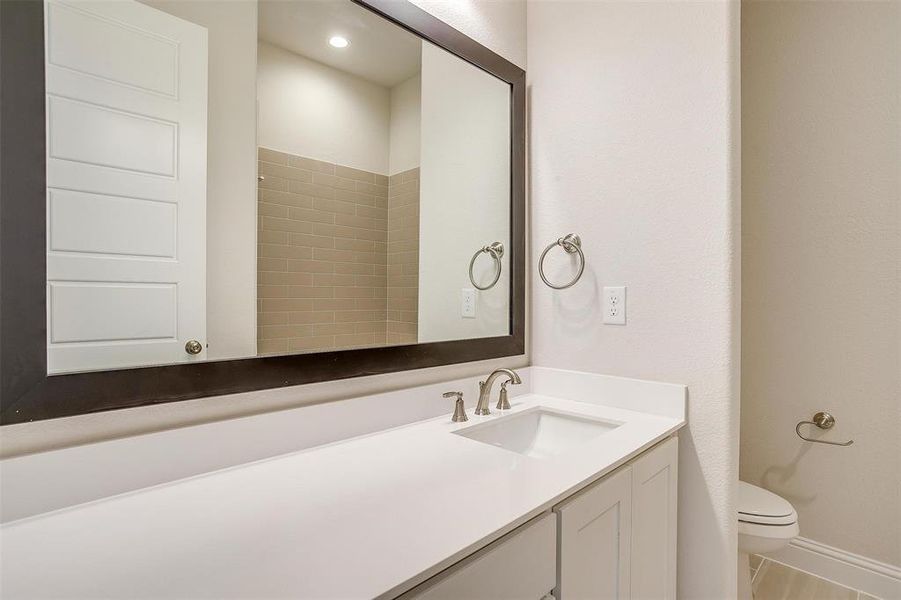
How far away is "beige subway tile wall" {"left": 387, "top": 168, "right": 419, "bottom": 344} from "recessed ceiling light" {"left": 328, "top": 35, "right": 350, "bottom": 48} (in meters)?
0.33

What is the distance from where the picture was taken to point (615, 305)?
1.42m

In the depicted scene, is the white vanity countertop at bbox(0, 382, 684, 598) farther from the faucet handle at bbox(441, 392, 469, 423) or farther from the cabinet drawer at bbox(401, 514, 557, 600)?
the faucet handle at bbox(441, 392, 469, 423)

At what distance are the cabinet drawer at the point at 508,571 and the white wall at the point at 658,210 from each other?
28.5 inches

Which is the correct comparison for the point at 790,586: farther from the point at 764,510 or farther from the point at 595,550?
the point at 595,550

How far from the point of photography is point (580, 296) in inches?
Result: 59.1

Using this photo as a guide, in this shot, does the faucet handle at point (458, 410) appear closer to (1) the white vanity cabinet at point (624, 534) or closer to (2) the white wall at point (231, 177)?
(1) the white vanity cabinet at point (624, 534)

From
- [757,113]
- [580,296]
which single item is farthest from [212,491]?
[757,113]

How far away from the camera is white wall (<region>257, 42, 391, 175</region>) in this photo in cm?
100

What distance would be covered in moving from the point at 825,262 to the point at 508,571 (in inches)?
75.5

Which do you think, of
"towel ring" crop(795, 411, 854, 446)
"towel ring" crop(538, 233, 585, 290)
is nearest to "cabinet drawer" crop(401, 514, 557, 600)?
"towel ring" crop(538, 233, 585, 290)

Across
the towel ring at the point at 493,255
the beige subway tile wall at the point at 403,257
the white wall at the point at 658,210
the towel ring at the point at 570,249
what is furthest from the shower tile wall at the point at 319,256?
the white wall at the point at 658,210

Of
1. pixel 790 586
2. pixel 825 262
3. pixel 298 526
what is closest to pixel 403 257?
pixel 298 526

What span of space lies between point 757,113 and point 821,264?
720 mm

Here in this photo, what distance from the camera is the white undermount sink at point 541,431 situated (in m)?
1.28
